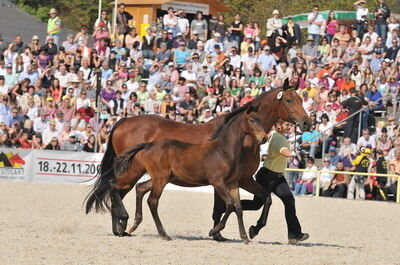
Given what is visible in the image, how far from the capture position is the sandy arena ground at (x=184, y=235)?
938 cm

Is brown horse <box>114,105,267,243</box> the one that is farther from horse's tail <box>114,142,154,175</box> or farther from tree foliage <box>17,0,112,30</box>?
tree foliage <box>17,0,112,30</box>

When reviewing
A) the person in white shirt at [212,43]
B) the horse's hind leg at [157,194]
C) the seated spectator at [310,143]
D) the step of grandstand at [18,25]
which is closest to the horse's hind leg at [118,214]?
the horse's hind leg at [157,194]

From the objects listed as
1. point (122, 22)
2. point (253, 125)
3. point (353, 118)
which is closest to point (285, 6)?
point (122, 22)

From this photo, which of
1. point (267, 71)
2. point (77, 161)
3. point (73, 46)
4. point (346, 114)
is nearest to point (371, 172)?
point (346, 114)

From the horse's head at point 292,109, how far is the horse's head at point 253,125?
384 mm

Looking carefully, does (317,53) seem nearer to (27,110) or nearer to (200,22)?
(200,22)

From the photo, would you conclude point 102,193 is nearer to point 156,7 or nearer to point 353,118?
point 353,118

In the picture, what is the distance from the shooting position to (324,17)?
Result: 27.2 m

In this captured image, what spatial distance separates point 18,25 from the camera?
129 feet

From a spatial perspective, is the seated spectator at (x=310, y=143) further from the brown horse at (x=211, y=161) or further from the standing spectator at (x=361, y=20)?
the brown horse at (x=211, y=161)

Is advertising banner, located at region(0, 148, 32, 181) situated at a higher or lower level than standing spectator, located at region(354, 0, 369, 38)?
lower

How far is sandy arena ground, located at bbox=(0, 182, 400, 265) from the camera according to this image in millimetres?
9383

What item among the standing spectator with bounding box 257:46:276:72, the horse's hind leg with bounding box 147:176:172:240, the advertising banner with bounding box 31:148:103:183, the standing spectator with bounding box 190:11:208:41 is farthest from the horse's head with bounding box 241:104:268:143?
the standing spectator with bounding box 190:11:208:41

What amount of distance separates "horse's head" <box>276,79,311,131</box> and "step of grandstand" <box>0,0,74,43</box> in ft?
91.1
